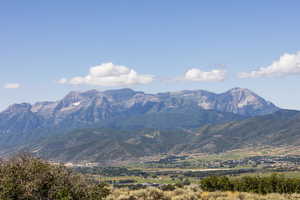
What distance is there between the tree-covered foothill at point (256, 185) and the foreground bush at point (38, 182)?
27.3 metres

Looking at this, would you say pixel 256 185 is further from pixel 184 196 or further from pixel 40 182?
pixel 40 182

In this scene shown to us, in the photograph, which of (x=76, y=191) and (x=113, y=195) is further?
(x=113, y=195)

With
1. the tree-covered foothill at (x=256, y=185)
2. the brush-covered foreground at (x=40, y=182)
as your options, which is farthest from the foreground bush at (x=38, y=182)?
the tree-covered foothill at (x=256, y=185)

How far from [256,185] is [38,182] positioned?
117 feet

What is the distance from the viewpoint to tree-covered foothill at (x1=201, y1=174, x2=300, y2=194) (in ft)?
181

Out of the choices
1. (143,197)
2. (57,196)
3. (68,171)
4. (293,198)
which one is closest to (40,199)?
(57,196)

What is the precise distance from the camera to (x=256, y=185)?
56656mm

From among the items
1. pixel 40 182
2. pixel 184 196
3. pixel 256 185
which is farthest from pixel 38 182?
pixel 256 185

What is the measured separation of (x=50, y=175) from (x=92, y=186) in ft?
12.2

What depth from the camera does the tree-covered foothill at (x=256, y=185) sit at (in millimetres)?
55250

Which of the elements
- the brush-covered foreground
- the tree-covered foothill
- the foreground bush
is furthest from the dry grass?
the foreground bush

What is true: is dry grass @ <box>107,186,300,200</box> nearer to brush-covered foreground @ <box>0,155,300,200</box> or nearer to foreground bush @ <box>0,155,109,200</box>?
brush-covered foreground @ <box>0,155,300,200</box>

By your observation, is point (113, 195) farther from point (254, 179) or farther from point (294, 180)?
point (294, 180)

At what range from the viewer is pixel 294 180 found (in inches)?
2275
